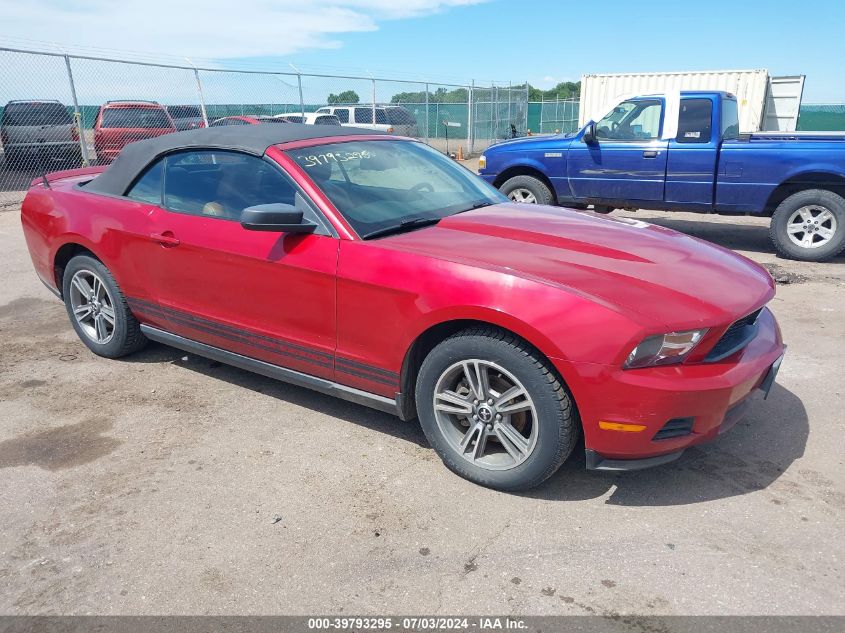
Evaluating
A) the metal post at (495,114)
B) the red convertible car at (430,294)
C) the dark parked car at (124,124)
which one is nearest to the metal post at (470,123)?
the metal post at (495,114)

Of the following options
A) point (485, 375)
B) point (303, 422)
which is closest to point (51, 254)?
point (303, 422)

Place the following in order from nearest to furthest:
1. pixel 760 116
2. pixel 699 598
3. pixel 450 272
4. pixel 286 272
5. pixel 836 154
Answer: pixel 699 598 < pixel 450 272 < pixel 286 272 < pixel 836 154 < pixel 760 116

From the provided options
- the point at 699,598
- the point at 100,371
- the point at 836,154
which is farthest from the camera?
the point at 836,154

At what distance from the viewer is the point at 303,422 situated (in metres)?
3.72

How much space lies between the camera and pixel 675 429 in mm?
2688

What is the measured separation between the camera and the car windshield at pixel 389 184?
343 cm

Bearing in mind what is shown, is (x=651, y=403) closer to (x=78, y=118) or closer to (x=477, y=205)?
(x=477, y=205)

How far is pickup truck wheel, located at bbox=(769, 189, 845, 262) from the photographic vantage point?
7.26m

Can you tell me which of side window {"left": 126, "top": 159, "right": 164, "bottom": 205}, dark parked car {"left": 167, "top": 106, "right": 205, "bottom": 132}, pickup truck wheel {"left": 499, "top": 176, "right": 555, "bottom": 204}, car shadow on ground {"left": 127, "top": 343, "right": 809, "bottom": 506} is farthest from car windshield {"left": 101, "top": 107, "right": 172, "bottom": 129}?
car shadow on ground {"left": 127, "top": 343, "right": 809, "bottom": 506}

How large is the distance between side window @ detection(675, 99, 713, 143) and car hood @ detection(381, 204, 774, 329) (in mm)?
4717

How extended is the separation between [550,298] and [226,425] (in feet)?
6.73

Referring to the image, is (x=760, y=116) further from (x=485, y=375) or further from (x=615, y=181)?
(x=485, y=375)

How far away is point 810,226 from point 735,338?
5.44 metres

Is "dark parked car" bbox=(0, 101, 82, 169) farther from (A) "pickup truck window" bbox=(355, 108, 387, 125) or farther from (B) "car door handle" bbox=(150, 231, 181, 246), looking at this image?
(B) "car door handle" bbox=(150, 231, 181, 246)
